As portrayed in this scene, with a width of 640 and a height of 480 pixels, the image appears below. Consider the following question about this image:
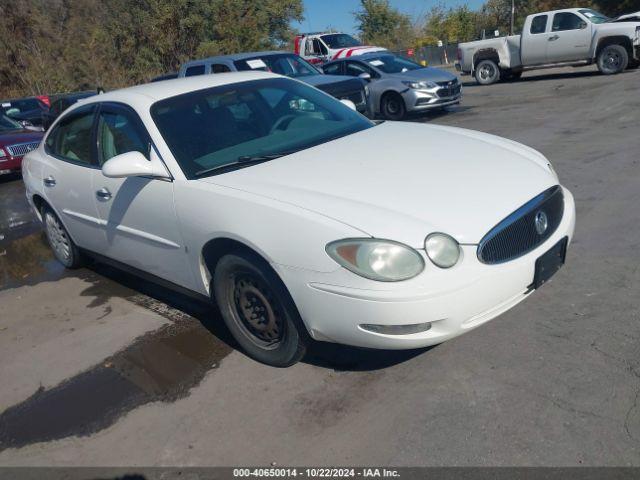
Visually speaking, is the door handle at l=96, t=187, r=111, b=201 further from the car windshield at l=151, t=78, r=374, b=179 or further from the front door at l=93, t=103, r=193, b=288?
the car windshield at l=151, t=78, r=374, b=179

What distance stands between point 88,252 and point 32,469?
2575 millimetres

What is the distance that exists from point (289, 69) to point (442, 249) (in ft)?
31.9

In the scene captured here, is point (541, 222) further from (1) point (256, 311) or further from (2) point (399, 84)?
(2) point (399, 84)

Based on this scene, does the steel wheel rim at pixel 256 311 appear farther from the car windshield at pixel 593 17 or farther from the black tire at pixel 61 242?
the car windshield at pixel 593 17

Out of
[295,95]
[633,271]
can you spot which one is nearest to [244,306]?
[295,95]

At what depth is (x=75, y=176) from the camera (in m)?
4.93

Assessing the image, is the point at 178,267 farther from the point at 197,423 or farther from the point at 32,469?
the point at 32,469

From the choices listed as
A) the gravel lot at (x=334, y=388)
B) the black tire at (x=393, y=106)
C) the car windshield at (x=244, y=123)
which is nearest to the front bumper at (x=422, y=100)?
the black tire at (x=393, y=106)

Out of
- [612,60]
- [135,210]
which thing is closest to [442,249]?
[135,210]

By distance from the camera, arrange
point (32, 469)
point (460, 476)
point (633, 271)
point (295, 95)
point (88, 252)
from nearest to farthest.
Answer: point (460, 476) < point (32, 469) < point (633, 271) < point (295, 95) < point (88, 252)

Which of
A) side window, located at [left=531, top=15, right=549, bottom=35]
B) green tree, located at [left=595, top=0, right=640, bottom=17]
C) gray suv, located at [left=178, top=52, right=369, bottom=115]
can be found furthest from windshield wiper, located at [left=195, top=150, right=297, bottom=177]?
green tree, located at [left=595, top=0, right=640, bottom=17]

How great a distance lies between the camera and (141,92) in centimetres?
443

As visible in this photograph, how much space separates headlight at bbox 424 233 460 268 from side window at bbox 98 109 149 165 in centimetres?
213

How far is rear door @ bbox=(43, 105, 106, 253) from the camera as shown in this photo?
480 cm
